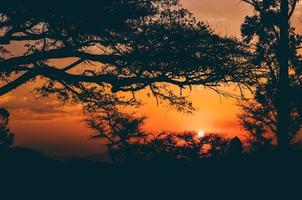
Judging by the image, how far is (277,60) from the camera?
87.6ft

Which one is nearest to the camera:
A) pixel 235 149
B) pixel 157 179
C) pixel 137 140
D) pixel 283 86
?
pixel 157 179

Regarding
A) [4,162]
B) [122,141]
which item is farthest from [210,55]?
[122,141]

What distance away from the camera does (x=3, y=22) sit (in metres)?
15.8

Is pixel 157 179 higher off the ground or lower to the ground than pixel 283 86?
lower

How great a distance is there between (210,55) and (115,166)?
223 inches

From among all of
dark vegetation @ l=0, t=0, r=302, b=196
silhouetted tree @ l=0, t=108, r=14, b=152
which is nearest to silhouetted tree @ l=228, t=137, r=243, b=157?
dark vegetation @ l=0, t=0, r=302, b=196

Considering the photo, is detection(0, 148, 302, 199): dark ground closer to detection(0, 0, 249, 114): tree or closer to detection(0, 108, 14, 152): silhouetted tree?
detection(0, 0, 249, 114): tree

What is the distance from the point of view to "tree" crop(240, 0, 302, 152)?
19484 mm

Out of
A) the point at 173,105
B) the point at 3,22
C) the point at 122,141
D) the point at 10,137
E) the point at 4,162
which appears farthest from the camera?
the point at 10,137

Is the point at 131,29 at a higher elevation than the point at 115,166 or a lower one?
higher

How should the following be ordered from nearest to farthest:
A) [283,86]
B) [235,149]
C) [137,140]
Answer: [283,86] → [235,149] → [137,140]

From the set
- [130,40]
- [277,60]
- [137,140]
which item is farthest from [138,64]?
[137,140]

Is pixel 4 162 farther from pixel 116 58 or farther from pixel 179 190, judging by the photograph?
pixel 179 190

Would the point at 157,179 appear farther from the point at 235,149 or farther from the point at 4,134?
the point at 4,134
